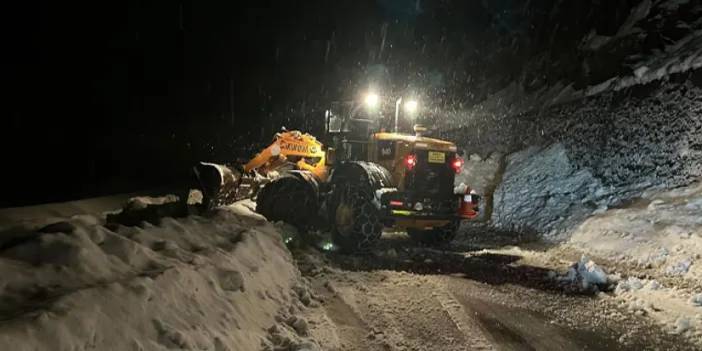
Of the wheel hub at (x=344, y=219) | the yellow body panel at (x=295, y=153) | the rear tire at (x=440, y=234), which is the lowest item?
the rear tire at (x=440, y=234)

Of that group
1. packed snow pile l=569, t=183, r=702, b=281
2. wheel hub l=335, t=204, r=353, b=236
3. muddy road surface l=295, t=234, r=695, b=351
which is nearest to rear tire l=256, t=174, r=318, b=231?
wheel hub l=335, t=204, r=353, b=236

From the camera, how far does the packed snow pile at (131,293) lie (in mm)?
2801

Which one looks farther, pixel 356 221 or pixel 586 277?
pixel 356 221

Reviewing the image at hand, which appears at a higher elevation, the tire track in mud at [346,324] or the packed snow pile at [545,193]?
the packed snow pile at [545,193]

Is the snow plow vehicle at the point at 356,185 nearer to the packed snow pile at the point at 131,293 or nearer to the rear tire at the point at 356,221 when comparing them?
the rear tire at the point at 356,221

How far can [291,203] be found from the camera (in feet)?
33.2

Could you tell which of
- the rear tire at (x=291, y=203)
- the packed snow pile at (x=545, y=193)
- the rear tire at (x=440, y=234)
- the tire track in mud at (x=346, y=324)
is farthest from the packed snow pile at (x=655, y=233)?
the rear tire at (x=291, y=203)

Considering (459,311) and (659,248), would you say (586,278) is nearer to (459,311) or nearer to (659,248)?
(459,311)

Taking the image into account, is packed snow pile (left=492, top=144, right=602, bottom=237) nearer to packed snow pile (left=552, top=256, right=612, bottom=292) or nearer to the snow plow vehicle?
the snow plow vehicle

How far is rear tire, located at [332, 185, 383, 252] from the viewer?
902 centimetres

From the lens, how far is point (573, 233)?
37.4 feet

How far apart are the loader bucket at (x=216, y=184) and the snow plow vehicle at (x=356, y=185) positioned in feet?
0.07

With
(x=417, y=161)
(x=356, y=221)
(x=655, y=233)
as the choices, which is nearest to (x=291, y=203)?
(x=356, y=221)

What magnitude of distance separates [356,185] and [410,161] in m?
1.18
